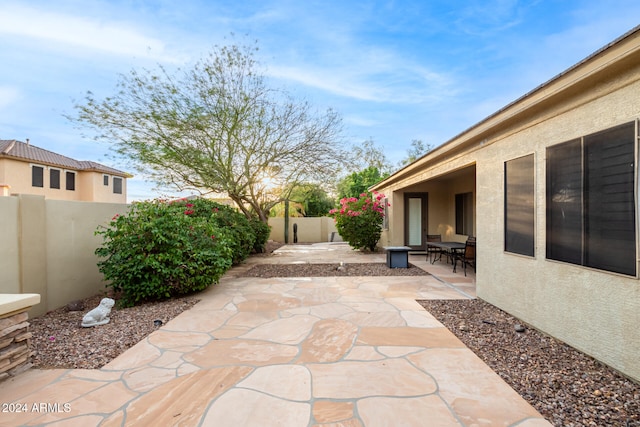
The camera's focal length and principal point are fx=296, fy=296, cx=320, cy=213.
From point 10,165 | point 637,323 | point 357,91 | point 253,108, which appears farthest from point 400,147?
point 10,165

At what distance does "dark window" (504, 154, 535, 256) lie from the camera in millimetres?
3936

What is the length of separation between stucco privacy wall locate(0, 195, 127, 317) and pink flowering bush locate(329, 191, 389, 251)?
8578 millimetres

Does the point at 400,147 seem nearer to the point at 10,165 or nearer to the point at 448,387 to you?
the point at 448,387

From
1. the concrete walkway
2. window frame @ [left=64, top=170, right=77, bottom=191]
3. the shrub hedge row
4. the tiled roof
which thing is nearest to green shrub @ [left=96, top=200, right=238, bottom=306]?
the shrub hedge row

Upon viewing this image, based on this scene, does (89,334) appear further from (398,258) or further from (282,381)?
(398,258)

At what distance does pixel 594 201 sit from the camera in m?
2.97

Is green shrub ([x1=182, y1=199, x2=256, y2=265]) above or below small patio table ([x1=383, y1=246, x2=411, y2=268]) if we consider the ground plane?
above

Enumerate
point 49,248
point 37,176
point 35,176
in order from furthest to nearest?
point 37,176 < point 35,176 < point 49,248

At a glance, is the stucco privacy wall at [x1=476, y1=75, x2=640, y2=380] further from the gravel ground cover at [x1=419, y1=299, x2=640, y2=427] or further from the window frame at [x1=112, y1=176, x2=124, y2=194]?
the window frame at [x1=112, y1=176, x2=124, y2=194]

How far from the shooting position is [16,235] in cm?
423

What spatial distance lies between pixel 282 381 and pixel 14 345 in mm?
2553

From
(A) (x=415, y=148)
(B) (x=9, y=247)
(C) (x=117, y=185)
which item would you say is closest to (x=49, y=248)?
(B) (x=9, y=247)

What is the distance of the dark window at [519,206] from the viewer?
3.94m

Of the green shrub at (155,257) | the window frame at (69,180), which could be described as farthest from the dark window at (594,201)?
the window frame at (69,180)
